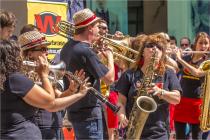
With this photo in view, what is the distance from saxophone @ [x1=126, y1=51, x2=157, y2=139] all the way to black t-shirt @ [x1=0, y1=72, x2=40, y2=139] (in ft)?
3.47

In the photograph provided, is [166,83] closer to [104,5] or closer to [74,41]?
[74,41]

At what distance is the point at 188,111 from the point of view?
6.57 metres

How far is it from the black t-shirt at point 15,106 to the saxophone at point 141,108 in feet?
3.47

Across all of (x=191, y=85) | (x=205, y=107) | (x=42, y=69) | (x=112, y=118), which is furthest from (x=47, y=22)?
(x=42, y=69)

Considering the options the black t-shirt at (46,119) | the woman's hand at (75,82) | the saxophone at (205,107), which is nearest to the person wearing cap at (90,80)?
the black t-shirt at (46,119)

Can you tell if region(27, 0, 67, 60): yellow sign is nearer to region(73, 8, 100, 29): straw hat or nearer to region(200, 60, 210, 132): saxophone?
region(73, 8, 100, 29): straw hat

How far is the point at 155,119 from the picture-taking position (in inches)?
172

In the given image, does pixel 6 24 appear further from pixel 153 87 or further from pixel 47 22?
pixel 47 22

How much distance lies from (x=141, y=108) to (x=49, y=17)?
2.44 meters

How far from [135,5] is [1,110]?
10136 millimetres

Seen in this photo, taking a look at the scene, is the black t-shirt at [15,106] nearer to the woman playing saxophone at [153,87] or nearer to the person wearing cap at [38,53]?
the person wearing cap at [38,53]

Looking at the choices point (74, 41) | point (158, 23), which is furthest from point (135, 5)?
point (74, 41)

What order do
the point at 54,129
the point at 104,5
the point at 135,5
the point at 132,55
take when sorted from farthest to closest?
the point at 135,5, the point at 104,5, the point at 132,55, the point at 54,129

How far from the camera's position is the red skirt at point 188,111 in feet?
21.5
